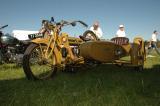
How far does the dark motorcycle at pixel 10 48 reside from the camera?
9.28 metres

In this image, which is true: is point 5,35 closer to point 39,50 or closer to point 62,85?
point 39,50

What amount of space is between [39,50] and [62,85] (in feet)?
3.69

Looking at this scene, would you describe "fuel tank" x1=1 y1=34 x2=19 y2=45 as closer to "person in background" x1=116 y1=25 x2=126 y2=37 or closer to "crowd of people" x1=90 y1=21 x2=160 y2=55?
"crowd of people" x1=90 y1=21 x2=160 y2=55

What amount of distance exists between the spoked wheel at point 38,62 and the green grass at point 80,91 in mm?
236

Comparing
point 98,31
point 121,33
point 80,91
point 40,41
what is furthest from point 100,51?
point 121,33

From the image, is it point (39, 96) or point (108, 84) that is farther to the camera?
point (108, 84)

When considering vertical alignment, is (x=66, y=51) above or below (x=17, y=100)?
above

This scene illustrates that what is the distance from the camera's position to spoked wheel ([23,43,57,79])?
6203 millimetres

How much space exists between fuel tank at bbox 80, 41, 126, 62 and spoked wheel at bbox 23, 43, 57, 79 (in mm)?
816

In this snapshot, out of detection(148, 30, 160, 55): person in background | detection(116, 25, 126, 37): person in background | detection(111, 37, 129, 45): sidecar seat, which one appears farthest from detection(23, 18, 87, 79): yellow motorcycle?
detection(148, 30, 160, 55): person in background

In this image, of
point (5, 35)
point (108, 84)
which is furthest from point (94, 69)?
point (5, 35)

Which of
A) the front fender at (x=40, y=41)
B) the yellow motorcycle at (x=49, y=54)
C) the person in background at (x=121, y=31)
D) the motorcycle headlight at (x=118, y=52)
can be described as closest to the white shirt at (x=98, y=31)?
the person in background at (x=121, y=31)

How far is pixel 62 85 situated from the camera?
5973 mm

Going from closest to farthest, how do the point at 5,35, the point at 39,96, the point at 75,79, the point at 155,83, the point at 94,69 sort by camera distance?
the point at 39,96 < the point at 155,83 < the point at 75,79 < the point at 94,69 < the point at 5,35
